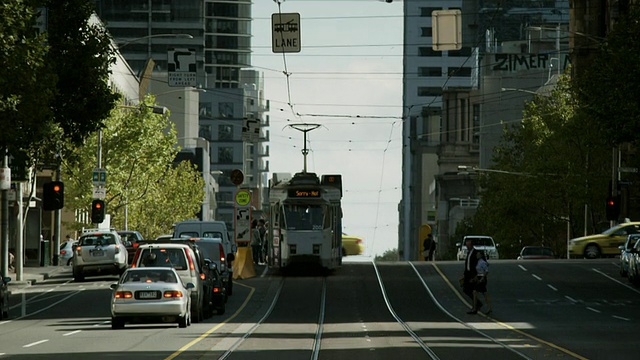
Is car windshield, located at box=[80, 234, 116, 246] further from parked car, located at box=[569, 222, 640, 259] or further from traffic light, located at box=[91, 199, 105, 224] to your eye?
parked car, located at box=[569, 222, 640, 259]

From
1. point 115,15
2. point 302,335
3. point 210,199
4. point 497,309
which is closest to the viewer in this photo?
point 302,335

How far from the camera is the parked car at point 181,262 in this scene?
107 ft

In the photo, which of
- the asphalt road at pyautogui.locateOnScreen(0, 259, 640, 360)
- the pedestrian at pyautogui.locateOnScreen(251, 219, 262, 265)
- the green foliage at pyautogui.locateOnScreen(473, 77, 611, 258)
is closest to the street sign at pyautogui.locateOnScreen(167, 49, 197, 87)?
the pedestrian at pyautogui.locateOnScreen(251, 219, 262, 265)

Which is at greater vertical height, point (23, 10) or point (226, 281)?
point (23, 10)

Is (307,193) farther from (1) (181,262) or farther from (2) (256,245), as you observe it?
(1) (181,262)

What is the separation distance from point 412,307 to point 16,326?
42.2 feet

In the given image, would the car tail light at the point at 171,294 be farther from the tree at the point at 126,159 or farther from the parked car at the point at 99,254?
the tree at the point at 126,159

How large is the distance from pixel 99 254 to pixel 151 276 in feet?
74.2

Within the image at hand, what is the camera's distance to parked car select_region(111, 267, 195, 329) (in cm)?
3000

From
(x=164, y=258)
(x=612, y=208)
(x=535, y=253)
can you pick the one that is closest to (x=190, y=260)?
(x=164, y=258)

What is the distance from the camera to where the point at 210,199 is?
17688cm

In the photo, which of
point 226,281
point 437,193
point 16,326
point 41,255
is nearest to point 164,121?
point 41,255

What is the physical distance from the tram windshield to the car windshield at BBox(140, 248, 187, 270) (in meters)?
18.8

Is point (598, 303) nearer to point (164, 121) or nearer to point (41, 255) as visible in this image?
point (41, 255)
